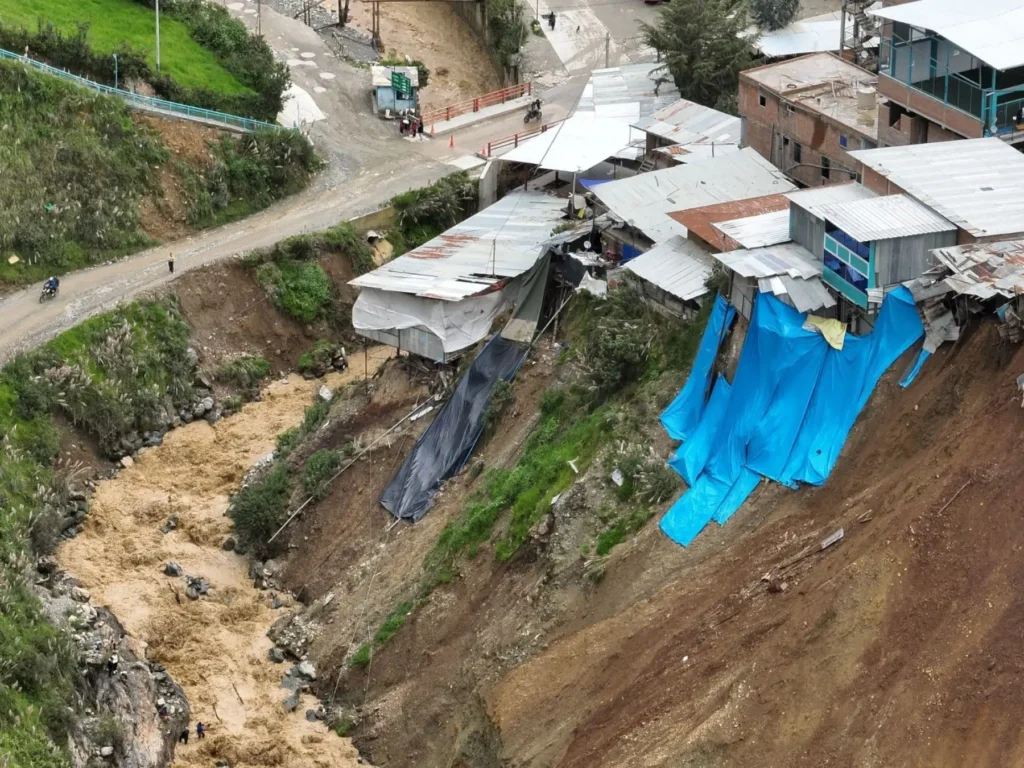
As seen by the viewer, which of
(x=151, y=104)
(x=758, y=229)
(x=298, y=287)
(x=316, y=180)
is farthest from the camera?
(x=316, y=180)

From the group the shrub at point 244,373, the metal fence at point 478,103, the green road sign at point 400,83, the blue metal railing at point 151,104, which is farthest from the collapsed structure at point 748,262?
the blue metal railing at point 151,104

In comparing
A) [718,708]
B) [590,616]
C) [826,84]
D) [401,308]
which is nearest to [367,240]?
[401,308]

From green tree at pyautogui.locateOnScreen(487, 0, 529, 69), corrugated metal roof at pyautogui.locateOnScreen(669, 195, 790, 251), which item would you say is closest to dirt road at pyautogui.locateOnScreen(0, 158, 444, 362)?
green tree at pyautogui.locateOnScreen(487, 0, 529, 69)

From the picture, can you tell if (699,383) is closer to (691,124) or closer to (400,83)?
(691,124)

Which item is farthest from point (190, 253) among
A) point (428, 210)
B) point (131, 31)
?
point (131, 31)

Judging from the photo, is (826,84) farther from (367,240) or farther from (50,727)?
(50,727)

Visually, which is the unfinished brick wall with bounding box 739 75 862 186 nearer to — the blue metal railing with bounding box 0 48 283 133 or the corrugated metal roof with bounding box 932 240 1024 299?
the corrugated metal roof with bounding box 932 240 1024 299
